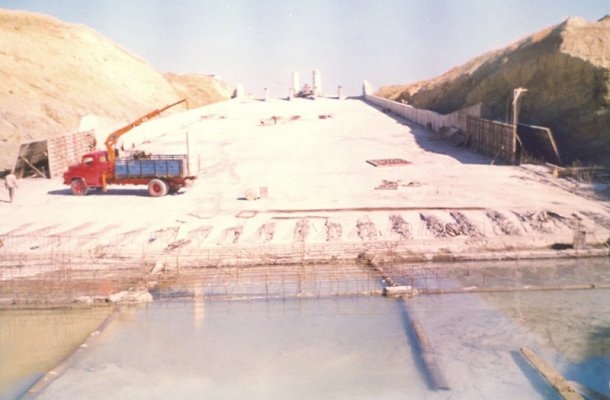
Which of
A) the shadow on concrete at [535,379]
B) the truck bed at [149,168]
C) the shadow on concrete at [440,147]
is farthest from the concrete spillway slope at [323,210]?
the shadow on concrete at [535,379]

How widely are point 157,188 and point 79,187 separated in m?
3.28

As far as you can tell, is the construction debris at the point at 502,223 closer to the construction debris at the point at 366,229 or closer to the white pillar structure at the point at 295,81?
the construction debris at the point at 366,229

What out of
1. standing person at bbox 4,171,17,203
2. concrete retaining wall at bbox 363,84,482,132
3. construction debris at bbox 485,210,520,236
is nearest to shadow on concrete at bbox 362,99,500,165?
concrete retaining wall at bbox 363,84,482,132

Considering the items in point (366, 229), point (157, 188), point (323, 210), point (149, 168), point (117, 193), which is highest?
point (149, 168)

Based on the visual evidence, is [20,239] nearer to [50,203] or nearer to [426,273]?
[50,203]

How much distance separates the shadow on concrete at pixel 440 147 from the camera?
27702 millimetres

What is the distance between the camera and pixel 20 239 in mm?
17125

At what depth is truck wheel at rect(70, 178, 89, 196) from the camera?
74.4 ft

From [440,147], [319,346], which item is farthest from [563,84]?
[319,346]

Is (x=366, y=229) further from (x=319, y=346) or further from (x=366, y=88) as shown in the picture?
(x=366, y=88)

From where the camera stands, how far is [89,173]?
22562mm

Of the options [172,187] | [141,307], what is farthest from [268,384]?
[172,187]

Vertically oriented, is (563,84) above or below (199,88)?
below

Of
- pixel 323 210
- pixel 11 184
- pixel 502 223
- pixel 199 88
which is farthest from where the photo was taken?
pixel 199 88
